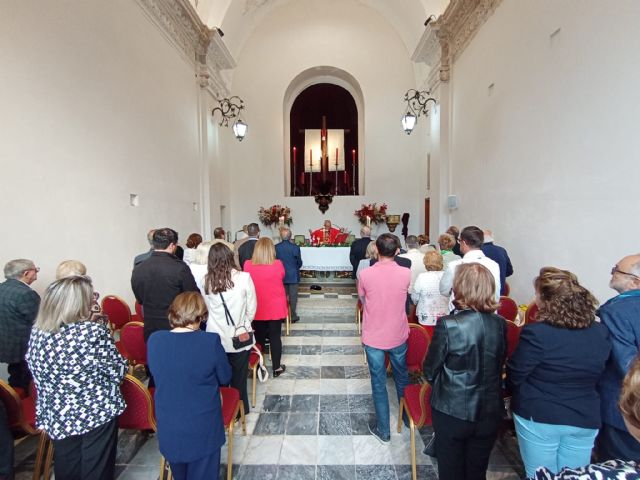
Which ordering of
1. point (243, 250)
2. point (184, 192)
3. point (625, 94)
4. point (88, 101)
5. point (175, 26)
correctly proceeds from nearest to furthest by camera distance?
point (625, 94) < point (88, 101) < point (243, 250) < point (175, 26) < point (184, 192)

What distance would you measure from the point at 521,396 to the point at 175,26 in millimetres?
8736

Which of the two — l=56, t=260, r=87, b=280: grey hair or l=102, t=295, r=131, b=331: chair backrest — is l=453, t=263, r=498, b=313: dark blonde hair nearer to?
l=56, t=260, r=87, b=280: grey hair

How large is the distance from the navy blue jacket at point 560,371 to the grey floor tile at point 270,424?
6.85ft

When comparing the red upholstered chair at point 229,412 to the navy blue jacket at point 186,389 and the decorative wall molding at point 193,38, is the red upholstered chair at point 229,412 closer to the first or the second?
the navy blue jacket at point 186,389

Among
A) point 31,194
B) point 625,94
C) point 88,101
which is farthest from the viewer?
point 88,101

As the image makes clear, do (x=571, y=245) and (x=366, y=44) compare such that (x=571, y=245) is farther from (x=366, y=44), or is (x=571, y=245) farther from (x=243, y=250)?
(x=366, y=44)

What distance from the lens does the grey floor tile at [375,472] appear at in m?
2.60

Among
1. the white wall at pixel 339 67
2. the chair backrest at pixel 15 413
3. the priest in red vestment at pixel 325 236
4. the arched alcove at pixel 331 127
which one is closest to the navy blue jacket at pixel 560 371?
the chair backrest at pixel 15 413

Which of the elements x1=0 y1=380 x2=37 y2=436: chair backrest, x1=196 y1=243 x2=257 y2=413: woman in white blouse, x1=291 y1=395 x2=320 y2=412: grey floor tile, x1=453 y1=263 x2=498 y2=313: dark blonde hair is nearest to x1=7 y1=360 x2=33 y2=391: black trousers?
x1=0 y1=380 x2=37 y2=436: chair backrest

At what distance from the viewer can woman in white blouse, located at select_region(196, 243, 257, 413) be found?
2865 mm

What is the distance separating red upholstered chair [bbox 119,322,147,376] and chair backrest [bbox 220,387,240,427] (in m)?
1.02

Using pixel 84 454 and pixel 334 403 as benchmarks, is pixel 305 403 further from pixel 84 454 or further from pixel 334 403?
pixel 84 454

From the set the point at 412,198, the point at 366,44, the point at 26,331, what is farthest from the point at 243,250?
the point at 366,44

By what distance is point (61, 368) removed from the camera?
72.1 inches
